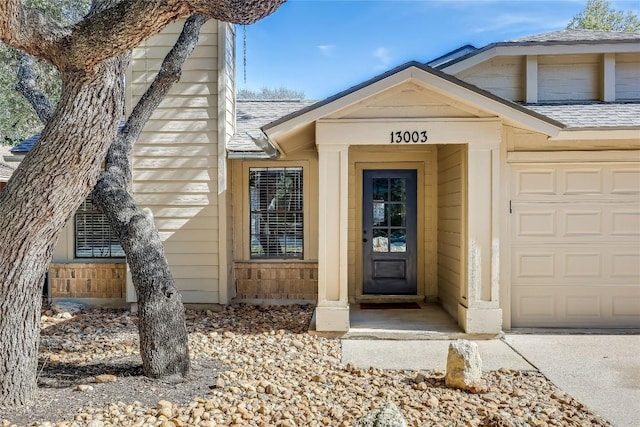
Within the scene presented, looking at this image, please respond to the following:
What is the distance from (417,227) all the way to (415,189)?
63cm

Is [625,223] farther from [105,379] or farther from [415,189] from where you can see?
[105,379]

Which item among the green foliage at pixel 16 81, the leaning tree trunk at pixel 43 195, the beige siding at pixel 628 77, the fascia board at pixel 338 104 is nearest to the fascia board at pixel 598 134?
the beige siding at pixel 628 77

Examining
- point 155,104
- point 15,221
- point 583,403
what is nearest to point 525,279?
point 583,403

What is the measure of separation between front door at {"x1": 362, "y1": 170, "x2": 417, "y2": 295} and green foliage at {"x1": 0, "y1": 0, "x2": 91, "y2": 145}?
5784mm

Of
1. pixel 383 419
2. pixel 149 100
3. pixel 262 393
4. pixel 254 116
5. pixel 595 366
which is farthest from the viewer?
pixel 254 116

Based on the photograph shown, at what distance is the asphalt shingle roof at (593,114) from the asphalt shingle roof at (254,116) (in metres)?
4.30

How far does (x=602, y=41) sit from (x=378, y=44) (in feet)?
27.7

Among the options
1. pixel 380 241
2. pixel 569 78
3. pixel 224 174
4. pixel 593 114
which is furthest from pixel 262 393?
pixel 569 78

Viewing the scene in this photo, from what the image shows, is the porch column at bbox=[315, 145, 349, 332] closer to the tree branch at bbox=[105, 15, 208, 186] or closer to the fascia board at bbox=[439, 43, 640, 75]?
the tree branch at bbox=[105, 15, 208, 186]

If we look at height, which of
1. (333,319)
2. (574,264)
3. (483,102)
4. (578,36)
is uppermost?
(578,36)

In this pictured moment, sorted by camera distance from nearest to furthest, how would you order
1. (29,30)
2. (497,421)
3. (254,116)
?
(29,30)
(497,421)
(254,116)

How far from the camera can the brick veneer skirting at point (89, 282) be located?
7.67 metres

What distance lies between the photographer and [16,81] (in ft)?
42.1

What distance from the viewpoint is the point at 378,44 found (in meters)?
14.4
